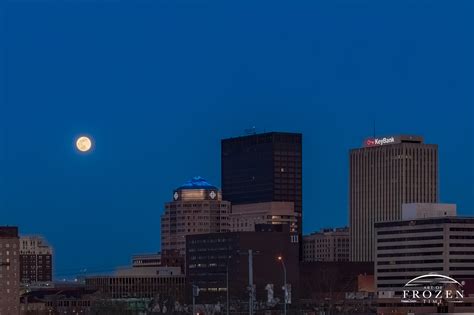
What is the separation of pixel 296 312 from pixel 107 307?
2669 cm

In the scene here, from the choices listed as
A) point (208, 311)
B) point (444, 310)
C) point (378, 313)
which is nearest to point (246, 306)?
point (208, 311)

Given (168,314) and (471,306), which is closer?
(471,306)

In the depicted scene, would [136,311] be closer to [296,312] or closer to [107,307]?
[107,307]

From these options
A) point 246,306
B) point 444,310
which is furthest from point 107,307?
point 444,310

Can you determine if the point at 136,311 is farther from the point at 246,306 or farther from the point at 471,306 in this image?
the point at 471,306

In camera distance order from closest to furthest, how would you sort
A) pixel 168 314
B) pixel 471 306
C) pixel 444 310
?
pixel 444 310, pixel 471 306, pixel 168 314

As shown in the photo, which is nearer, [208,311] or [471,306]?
[471,306]

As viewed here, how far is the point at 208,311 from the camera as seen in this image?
200 meters

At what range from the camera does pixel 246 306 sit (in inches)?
7800

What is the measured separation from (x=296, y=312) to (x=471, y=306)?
2470 centimetres

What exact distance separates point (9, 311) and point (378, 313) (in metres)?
52.7

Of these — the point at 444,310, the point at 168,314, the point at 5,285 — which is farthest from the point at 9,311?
the point at 444,310

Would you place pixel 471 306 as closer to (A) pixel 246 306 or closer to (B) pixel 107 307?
(A) pixel 246 306

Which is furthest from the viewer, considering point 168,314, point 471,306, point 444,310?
point 168,314
